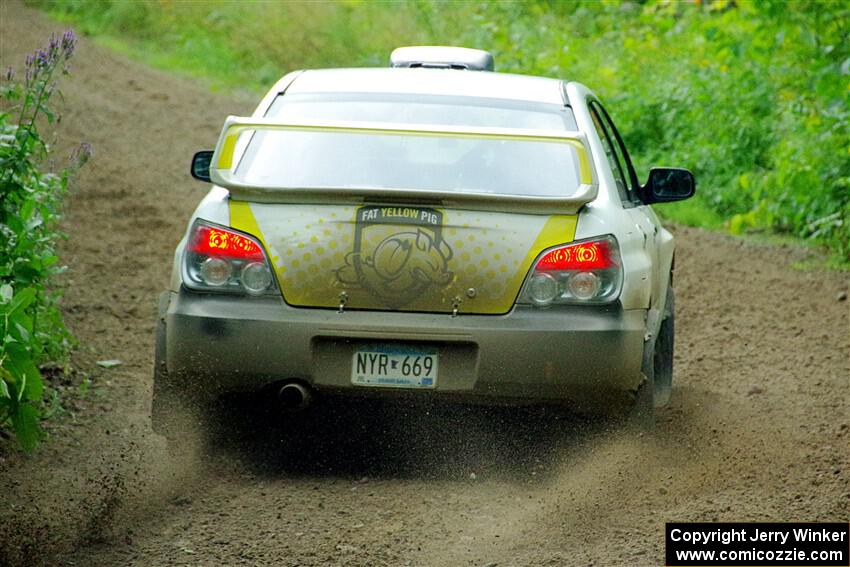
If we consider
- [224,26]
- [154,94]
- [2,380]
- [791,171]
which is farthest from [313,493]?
[224,26]

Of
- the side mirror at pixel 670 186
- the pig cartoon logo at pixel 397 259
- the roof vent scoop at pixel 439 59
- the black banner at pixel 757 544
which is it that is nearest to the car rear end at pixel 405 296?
the pig cartoon logo at pixel 397 259

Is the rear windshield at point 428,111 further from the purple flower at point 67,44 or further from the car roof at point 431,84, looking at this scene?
the purple flower at point 67,44

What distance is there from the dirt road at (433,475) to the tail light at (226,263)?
2.63 ft

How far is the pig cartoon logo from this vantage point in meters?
4.92

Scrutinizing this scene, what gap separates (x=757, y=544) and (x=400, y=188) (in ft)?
5.74

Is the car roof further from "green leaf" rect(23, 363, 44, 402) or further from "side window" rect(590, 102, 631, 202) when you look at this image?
"green leaf" rect(23, 363, 44, 402)

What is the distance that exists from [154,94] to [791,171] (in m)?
9.45

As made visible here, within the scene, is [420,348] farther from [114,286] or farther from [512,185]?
[114,286]

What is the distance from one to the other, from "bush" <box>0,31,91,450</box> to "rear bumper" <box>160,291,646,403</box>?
0.56m

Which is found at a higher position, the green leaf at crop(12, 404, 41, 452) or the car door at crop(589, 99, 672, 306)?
the car door at crop(589, 99, 672, 306)

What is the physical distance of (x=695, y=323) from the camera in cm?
924

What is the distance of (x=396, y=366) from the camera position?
16.4ft

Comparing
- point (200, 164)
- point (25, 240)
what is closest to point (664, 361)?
point (200, 164)

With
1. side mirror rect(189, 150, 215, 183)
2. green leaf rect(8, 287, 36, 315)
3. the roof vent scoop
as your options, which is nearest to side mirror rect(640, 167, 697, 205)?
side mirror rect(189, 150, 215, 183)
